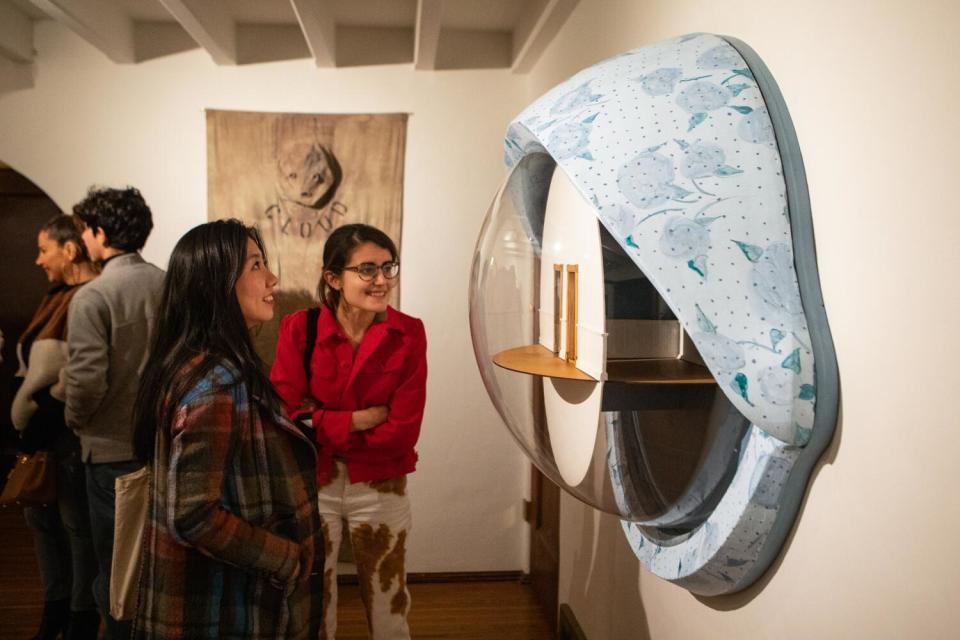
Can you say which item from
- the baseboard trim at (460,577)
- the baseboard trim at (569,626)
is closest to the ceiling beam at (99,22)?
the baseboard trim at (460,577)

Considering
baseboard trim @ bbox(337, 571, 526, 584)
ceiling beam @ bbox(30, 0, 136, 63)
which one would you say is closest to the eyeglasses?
ceiling beam @ bbox(30, 0, 136, 63)

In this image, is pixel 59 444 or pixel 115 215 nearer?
pixel 115 215

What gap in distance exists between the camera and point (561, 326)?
99 cm

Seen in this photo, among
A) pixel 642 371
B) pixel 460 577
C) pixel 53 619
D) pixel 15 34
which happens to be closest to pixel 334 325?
pixel 642 371

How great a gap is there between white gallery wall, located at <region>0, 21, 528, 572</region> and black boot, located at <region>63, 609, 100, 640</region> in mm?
1354

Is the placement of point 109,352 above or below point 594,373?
below

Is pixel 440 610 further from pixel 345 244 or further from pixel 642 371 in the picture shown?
pixel 642 371

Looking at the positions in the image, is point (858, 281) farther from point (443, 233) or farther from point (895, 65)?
point (443, 233)

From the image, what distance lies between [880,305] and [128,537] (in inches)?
57.5

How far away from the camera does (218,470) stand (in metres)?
1.33

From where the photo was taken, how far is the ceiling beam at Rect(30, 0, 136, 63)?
252cm

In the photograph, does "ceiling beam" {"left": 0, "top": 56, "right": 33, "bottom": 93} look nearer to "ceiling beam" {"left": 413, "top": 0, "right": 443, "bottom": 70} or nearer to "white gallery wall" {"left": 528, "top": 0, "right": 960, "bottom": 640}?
"ceiling beam" {"left": 413, "top": 0, "right": 443, "bottom": 70}

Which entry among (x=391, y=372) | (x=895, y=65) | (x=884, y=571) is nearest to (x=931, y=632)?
(x=884, y=571)

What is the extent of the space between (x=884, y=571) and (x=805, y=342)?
0.86 ft
